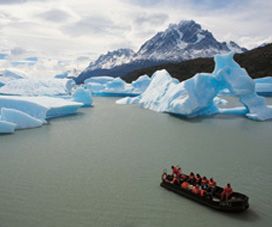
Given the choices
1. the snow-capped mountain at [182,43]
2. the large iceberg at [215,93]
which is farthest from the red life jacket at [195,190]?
the snow-capped mountain at [182,43]

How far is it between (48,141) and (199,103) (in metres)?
8.30

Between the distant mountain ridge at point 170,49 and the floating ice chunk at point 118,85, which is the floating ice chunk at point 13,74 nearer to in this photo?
the floating ice chunk at point 118,85

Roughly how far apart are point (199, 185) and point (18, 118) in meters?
9.46

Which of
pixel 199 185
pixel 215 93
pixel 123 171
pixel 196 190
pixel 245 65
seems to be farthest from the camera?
pixel 245 65

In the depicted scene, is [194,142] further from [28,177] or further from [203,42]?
[203,42]

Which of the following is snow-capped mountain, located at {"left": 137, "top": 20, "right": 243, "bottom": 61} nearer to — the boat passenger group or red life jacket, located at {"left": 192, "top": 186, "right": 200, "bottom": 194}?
the boat passenger group

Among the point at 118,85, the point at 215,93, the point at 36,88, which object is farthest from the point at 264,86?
the point at 36,88

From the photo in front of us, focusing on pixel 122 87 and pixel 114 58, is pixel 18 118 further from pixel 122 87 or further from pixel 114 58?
pixel 114 58

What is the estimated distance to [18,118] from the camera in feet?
46.7

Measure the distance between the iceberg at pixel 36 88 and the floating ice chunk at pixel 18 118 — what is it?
1370 cm

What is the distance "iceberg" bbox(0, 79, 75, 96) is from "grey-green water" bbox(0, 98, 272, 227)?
45.2 ft

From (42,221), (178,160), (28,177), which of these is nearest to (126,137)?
(178,160)

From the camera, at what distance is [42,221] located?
6.07m

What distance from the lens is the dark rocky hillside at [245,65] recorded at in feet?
143
